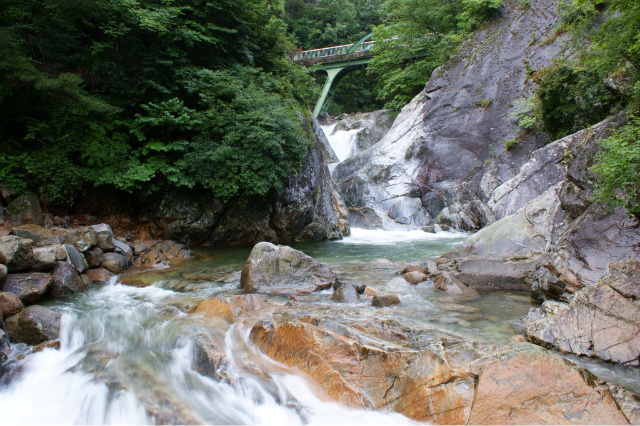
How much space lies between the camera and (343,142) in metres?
26.4

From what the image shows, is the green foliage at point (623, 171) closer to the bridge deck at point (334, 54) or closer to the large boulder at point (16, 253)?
the large boulder at point (16, 253)

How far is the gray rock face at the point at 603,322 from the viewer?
408 centimetres

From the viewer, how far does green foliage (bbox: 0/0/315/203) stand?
9.52 meters

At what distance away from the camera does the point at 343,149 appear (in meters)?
26.1

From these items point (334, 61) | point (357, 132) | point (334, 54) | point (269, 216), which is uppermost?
point (334, 54)

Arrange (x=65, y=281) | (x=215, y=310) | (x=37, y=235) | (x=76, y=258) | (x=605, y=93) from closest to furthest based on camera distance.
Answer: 1. (x=215, y=310)
2. (x=65, y=281)
3. (x=76, y=258)
4. (x=37, y=235)
5. (x=605, y=93)

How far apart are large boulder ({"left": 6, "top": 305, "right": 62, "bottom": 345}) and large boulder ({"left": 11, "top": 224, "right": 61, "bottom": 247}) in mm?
2985

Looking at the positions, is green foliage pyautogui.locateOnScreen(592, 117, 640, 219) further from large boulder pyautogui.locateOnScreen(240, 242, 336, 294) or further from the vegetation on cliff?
large boulder pyautogui.locateOnScreen(240, 242, 336, 294)

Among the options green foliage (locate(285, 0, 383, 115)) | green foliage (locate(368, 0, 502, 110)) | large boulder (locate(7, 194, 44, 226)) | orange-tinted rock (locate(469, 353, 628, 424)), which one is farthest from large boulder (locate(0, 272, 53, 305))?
green foliage (locate(285, 0, 383, 115))

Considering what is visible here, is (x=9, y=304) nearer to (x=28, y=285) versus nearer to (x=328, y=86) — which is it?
(x=28, y=285)

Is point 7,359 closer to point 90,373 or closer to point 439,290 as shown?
point 90,373

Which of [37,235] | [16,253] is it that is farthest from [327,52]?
[16,253]

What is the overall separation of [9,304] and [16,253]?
121 cm

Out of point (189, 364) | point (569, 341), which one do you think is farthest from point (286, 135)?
point (569, 341)
